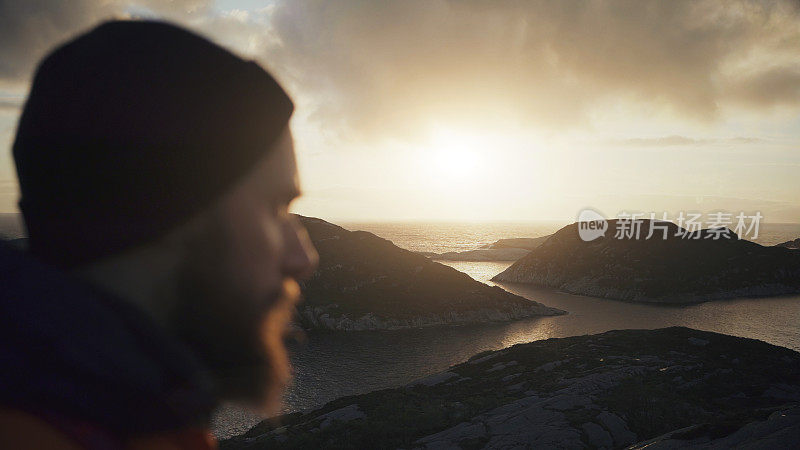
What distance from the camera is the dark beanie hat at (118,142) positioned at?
95cm

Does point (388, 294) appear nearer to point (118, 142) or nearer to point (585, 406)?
point (585, 406)

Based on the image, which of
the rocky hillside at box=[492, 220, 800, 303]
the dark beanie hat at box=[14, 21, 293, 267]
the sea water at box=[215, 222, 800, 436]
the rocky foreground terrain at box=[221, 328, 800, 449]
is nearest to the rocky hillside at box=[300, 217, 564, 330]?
the sea water at box=[215, 222, 800, 436]

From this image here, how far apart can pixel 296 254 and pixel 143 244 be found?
389 mm

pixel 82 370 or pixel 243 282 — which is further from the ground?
pixel 243 282

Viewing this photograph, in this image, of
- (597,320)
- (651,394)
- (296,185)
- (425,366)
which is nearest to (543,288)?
(597,320)

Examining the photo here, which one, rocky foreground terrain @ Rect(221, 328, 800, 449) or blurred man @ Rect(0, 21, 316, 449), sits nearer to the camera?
blurred man @ Rect(0, 21, 316, 449)

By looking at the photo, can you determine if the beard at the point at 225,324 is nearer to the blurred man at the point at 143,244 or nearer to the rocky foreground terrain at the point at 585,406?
the blurred man at the point at 143,244

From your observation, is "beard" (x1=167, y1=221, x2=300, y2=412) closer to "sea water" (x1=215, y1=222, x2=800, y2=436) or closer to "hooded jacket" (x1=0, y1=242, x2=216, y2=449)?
"hooded jacket" (x1=0, y1=242, x2=216, y2=449)

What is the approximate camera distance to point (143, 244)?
975 mm

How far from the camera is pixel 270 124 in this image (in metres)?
1.16

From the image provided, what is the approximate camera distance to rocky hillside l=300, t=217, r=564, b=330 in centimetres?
5291

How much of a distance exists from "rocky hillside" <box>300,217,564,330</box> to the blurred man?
5147 centimetres

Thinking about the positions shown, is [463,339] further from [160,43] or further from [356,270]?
[160,43]

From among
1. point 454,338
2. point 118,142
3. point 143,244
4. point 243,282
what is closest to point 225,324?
point 243,282
